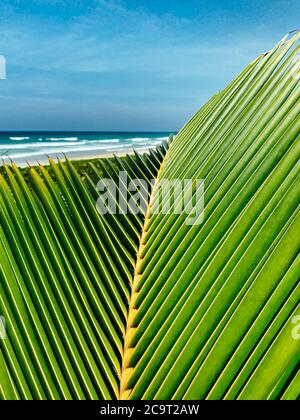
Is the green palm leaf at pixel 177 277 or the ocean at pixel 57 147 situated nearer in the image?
the green palm leaf at pixel 177 277

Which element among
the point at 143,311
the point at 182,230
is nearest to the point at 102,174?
the point at 182,230

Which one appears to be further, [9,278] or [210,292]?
[9,278]

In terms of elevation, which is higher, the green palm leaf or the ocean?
the green palm leaf

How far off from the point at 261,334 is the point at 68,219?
762 millimetres

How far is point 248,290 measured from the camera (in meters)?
0.73

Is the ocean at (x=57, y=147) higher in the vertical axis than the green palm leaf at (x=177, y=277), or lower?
lower

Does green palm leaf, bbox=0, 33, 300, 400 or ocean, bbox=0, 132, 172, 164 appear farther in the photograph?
ocean, bbox=0, 132, 172, 164

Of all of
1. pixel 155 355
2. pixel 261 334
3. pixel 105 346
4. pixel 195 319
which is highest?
pixel 261 334

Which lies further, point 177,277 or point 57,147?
point 57,147

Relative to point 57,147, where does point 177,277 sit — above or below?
above
